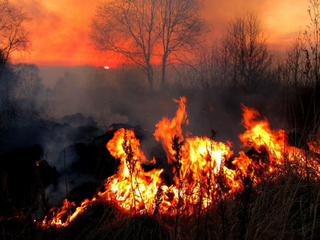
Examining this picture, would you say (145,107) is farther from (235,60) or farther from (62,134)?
(235,60)

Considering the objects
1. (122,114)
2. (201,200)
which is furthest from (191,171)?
(122,114)

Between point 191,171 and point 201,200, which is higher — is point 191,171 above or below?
below

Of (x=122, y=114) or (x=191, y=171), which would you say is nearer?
(x=191, y=171)

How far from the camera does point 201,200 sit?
173cm

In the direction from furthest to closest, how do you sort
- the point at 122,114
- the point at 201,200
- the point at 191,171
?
the point at 122,114 < the point at 191,171 < the point at 201,200

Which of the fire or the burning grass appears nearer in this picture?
the burning grass

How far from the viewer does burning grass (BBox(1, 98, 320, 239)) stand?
2049mm

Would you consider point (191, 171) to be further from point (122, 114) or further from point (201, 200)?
point (122, 114)

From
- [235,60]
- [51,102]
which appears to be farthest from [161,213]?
[51,102]

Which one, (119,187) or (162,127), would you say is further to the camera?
(162,127)

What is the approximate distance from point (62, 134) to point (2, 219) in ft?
15.5

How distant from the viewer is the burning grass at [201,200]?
2049mm

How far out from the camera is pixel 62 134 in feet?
23.4

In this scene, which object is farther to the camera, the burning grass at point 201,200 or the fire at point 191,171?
the fire at point 191,171
